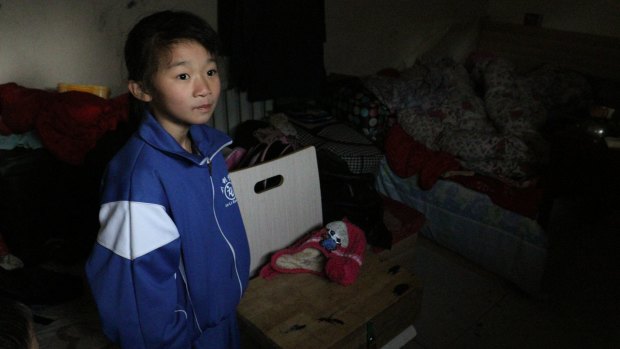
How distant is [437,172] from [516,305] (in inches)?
26.8

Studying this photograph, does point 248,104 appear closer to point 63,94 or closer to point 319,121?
point 319,121

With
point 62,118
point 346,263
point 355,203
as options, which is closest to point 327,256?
point 346,263

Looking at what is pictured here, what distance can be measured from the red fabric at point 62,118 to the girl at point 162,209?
667 mm

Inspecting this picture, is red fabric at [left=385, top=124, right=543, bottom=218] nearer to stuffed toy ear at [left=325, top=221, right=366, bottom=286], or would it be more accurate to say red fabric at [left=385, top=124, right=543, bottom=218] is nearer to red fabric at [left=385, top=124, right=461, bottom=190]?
red fabric at [left=385, top=124, right=461, bottom=190]

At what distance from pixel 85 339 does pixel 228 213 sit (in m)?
0.66

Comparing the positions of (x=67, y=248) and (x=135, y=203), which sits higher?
(x=135, y=203)

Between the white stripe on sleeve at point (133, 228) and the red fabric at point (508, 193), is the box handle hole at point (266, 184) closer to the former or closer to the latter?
the white stripe on sleeve at point (133, 228)

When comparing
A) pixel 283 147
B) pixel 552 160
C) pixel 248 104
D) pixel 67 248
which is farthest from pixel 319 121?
pixel 67 248

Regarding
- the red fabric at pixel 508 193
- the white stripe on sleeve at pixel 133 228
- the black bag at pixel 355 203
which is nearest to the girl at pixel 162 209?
the white stripe on sleeve at pixel 133 228

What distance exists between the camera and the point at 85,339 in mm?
1212

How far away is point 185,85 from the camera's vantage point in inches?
30.8

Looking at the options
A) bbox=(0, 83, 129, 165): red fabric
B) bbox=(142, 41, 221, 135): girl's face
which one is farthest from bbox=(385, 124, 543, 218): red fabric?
bbox=(142, 41, 221, 135): girl's face

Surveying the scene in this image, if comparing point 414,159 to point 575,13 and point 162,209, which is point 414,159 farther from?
point 575,13

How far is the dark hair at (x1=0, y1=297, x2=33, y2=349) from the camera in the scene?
0.74 m
